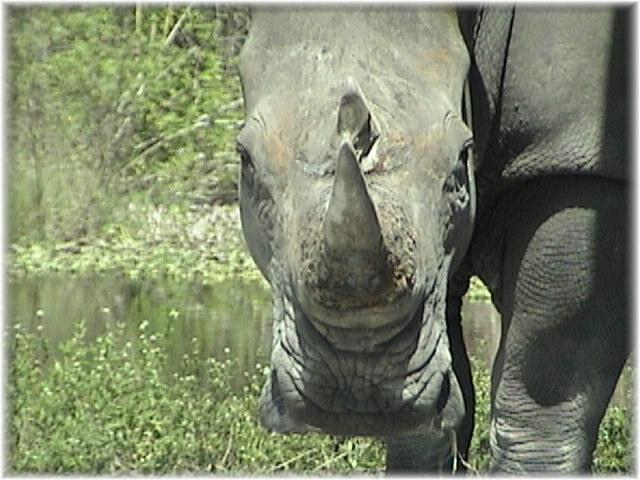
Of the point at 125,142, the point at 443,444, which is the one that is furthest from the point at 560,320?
the point at 125,142

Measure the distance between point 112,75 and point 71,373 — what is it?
489cm

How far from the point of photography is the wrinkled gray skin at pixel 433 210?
322 cm

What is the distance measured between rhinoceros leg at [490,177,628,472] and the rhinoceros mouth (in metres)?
0.75

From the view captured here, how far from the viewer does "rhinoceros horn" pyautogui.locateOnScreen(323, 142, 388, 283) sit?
3.02 meters

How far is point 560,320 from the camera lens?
4.18 m

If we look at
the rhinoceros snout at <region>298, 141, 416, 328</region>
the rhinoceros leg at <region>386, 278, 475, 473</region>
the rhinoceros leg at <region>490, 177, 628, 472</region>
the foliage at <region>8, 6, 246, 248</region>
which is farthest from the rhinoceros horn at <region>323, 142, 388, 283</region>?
the foliage at <region>8, 6, 246, 248</region>

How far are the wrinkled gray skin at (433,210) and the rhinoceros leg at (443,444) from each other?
0.71 ft

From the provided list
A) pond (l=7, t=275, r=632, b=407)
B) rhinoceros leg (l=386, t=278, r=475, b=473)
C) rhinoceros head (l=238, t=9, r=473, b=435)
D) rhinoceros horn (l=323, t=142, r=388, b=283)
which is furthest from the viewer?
pond (l=7, t=275, r=632, b=407)

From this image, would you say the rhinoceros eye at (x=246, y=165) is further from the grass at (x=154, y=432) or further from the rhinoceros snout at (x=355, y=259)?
the grass at (x=154, y=432)

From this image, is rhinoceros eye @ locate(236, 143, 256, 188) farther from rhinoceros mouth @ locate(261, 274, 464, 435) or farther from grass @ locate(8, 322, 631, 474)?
grass @ locate(8, 322, 631, 474)

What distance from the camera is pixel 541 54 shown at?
411 cm

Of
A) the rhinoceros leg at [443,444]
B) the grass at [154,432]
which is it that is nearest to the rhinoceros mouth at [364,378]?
the rhinoceros leg at [443,444]

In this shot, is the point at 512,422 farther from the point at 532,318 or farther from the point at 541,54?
the point at 541,54

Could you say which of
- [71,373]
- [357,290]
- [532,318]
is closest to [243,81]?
[357,290]
